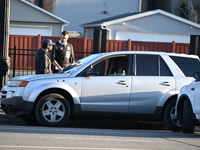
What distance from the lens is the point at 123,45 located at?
101 ft

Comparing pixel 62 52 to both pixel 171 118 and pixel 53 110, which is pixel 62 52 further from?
pixel 171 118

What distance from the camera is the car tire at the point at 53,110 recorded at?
1151 centimetres

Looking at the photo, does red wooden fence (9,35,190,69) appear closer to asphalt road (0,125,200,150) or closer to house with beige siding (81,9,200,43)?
house with beige siding (81,9,200,43)

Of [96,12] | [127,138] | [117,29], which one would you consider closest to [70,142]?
[127,138]

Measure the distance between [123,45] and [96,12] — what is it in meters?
12.5

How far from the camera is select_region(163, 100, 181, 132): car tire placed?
11884 millimetres

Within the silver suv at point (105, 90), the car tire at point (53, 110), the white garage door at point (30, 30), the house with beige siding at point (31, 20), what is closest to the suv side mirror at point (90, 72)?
the silver suv at point (105, 90)

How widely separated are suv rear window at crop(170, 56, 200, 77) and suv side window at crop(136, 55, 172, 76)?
307 millimetres

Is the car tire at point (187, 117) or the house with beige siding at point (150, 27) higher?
the house with beige siding at point (150, 27)

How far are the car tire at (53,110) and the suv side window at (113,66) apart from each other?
3.46 ft

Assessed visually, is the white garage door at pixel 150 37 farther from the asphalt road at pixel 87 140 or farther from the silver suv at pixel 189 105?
the asphalt road at pixel 87 140

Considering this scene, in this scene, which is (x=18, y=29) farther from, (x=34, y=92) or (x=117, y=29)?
(x=34, y=92)

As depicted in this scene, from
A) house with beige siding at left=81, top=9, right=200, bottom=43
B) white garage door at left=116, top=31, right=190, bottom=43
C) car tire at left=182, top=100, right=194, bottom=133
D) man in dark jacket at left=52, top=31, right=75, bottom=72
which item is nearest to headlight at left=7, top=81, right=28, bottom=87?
man in dark jacket at left=52, top=31, right=75, bottom=72

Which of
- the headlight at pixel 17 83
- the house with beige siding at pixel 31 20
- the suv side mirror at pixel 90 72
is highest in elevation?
the house with beige siding at pixel 31 20
